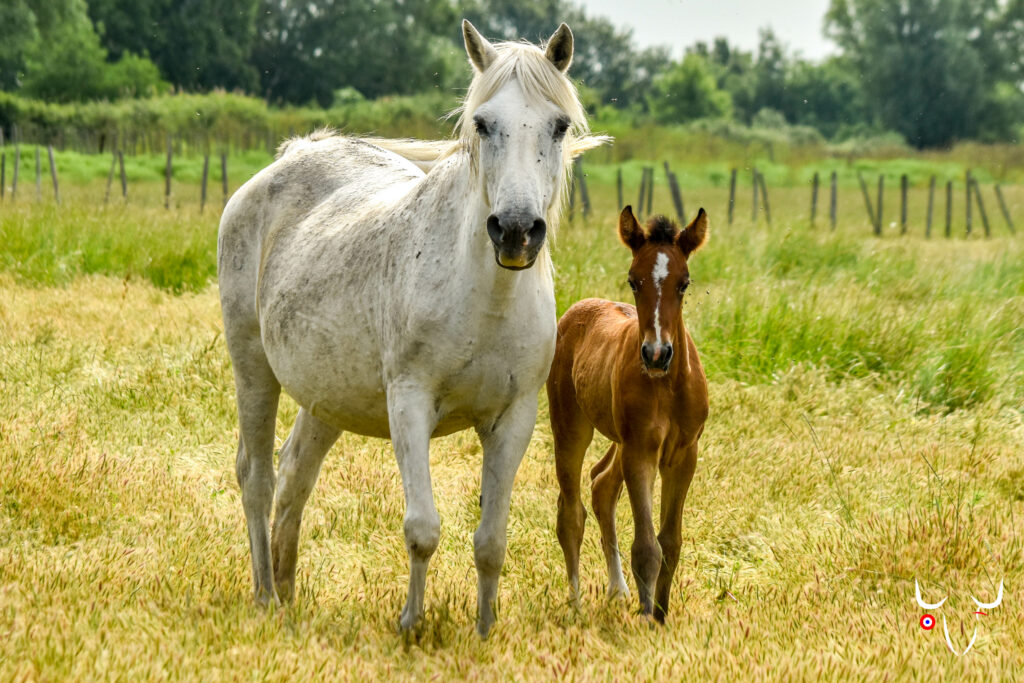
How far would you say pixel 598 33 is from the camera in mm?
73562

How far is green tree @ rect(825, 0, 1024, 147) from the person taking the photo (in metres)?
59.2

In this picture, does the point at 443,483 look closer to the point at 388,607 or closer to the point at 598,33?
the point at 388,607

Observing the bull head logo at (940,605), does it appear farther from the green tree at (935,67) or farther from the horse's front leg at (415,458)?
the green tree at (935,67)

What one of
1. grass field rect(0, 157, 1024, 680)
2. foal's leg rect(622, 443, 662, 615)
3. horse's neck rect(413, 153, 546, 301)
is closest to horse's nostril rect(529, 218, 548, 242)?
horse's neck rect(413, 153, 546, 301)

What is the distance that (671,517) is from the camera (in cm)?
417

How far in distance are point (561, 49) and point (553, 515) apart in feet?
8.77

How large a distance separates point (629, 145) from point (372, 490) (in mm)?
34071

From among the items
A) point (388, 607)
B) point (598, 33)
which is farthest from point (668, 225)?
point (598, 33)

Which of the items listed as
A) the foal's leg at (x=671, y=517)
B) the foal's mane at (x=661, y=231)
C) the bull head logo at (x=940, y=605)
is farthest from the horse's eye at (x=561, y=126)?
the bull head logo at (x=940, y=605)

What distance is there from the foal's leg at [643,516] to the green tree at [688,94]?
6434 cm

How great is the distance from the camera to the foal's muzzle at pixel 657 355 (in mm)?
3676

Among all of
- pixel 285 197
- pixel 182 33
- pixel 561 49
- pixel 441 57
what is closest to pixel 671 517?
pixel 561 49

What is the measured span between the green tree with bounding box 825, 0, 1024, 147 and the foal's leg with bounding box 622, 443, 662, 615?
59.9 m

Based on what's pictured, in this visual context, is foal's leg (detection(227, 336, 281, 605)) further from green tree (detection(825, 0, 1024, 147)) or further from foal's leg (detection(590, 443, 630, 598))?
green tree (detection(825, 0, 1024, 147))
